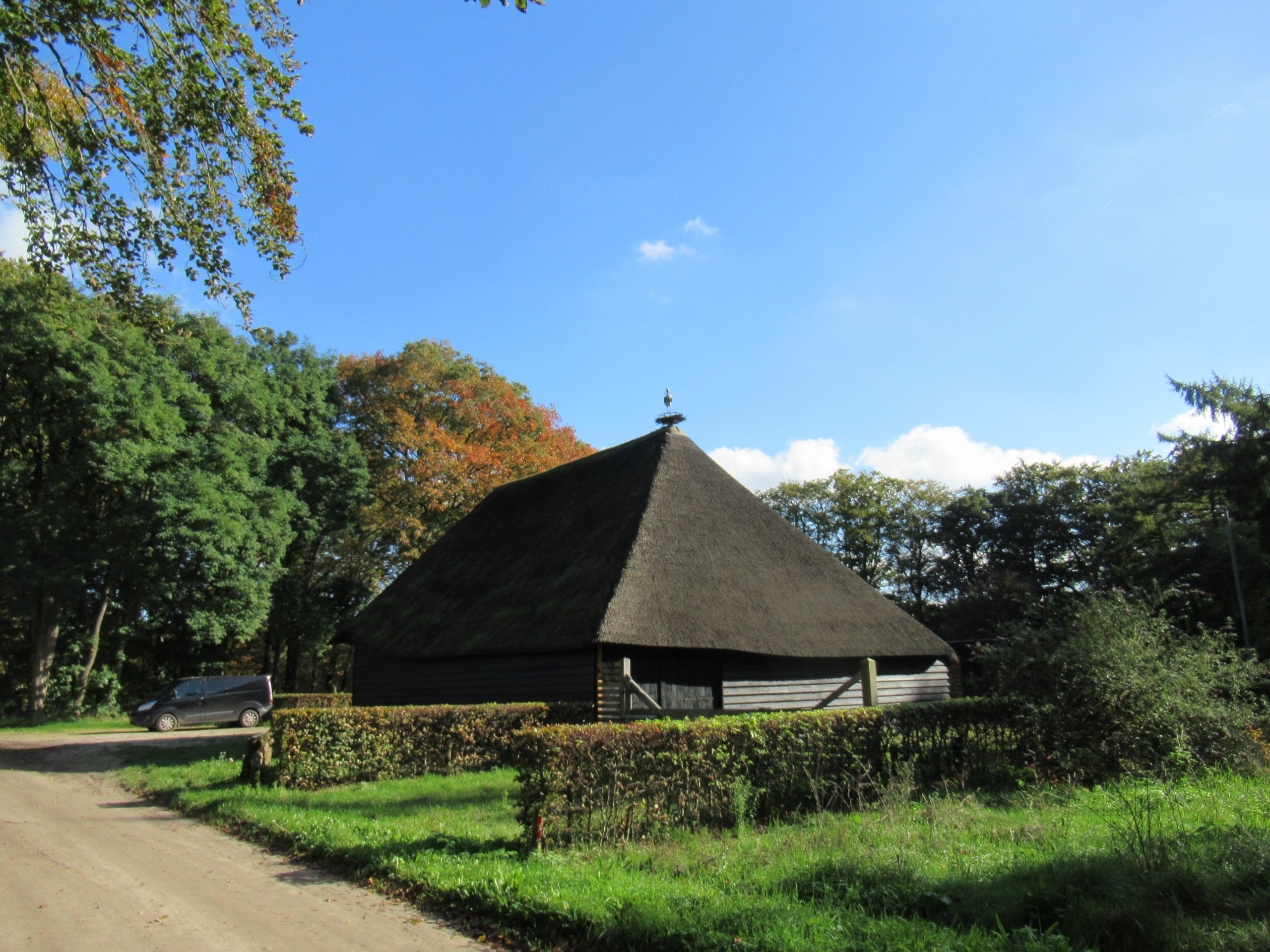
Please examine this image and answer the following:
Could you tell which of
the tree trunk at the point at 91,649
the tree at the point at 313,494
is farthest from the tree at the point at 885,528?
the tree trunk at the point at 91,649

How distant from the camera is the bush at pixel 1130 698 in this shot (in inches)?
370

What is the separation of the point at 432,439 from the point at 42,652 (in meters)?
14.4

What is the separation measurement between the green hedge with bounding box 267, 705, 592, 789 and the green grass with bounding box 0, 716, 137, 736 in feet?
50.3

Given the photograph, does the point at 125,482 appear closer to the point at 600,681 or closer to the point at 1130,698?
the point at 600,681

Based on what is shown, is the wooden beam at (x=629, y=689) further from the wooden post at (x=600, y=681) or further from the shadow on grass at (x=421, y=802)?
the shadow on grass at (x=421, y=802)

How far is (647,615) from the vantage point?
14.6 meters

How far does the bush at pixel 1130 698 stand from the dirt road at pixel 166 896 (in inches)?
312

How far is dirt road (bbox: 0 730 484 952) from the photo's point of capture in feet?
17.2

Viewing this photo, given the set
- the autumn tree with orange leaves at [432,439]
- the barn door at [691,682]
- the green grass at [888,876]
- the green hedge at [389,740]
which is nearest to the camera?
the green grass at [888,876]

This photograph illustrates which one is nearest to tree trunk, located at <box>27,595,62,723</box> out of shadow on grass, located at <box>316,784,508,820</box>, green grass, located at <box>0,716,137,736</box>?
green grass, located at <box>0,716,137,736</box>

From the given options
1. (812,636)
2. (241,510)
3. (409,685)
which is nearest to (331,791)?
(409,685)

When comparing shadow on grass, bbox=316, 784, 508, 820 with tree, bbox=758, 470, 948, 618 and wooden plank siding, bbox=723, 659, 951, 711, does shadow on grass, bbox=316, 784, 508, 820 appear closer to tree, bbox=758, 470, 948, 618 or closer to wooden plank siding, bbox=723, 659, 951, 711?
wooden plank siding, bbox=723, 659, 951, 711

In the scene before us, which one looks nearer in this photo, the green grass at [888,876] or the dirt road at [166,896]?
the green grass at [888,876]

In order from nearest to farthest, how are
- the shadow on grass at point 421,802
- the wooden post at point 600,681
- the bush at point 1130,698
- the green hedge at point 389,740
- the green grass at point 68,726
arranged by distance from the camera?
1. the bush at point 1130,698
2. the shadow on grass at point 421,802
3. the green hedge at point 389,740
4. the wooden post at point 600,681
5. the green grass at point 68,726
